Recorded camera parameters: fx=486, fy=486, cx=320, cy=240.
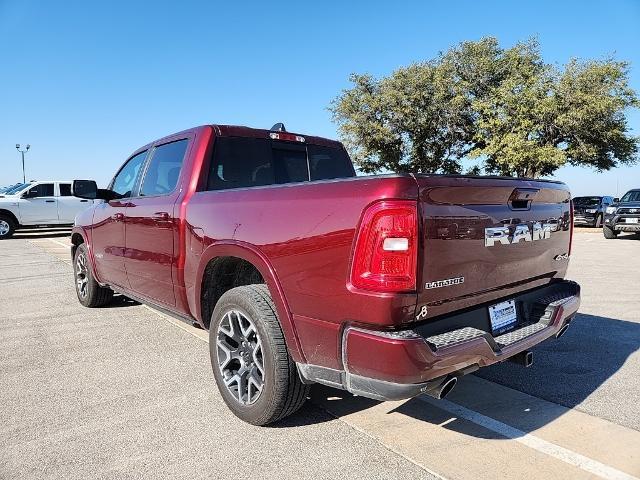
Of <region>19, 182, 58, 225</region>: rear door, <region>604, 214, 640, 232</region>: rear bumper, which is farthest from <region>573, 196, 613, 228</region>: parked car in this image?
<region>19, 182, 58, 225</region>: rear door

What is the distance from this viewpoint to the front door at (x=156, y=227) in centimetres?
367

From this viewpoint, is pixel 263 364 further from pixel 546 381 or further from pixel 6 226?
pixel 6 226

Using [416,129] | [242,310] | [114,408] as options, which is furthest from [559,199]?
[416,129]

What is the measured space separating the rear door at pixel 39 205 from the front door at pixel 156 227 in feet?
48.7

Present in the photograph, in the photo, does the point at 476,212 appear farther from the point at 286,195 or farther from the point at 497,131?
the point at 497,131

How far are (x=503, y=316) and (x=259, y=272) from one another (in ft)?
4.80

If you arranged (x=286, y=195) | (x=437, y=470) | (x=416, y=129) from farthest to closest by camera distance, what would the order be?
(x=416, y=129) → (x=286, y=195) → (x=437, y=470)

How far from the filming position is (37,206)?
55.4 ft

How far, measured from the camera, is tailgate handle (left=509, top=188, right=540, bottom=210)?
2738 millimetres

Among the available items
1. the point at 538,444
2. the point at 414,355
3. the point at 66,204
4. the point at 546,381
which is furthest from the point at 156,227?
the point at 66,204

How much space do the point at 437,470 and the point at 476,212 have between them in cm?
130

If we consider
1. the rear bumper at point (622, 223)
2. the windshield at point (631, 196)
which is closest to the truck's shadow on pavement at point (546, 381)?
the rear bumper at point (622, 223)

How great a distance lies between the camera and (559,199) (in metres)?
3.32

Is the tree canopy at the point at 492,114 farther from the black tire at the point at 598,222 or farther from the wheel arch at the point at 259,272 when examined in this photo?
the wheel arch at the point at 259,272
